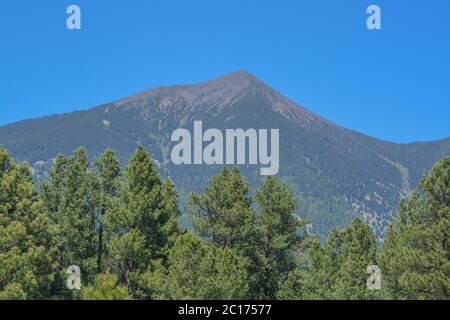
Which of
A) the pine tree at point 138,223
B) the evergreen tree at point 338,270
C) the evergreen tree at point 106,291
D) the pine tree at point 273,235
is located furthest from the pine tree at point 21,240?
the evergreen tree at point 106,291

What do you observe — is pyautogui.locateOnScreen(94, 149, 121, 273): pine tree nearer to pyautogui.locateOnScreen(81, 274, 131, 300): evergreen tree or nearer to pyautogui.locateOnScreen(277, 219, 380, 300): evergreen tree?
pyautogui.locateOnScreen(277, 219, 380, 300): evergreen tree

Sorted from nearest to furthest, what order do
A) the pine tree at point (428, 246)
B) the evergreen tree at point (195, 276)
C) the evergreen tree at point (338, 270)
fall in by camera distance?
1. the evergreen tree at point (195, 276)
2. the pine tree at point (428, 246)
3. the evergreen tree at point (338, 270)

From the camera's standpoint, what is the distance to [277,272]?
134 ft

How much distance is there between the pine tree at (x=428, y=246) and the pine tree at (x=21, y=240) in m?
18.7

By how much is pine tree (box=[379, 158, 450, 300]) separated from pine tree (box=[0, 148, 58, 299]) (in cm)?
1871

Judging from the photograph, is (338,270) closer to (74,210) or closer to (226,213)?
(226,213)

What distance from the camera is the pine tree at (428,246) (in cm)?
3059

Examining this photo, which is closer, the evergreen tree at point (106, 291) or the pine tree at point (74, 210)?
the evergreen tree at point (106, 291)

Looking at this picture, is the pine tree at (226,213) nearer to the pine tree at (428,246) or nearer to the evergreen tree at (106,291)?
the pine tree at (428,246)

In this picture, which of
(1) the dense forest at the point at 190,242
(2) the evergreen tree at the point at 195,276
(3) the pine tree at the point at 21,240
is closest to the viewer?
(3) the pine tree at the point at 21,240

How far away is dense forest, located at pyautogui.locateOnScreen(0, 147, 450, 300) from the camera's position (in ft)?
101

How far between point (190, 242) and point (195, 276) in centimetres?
176
